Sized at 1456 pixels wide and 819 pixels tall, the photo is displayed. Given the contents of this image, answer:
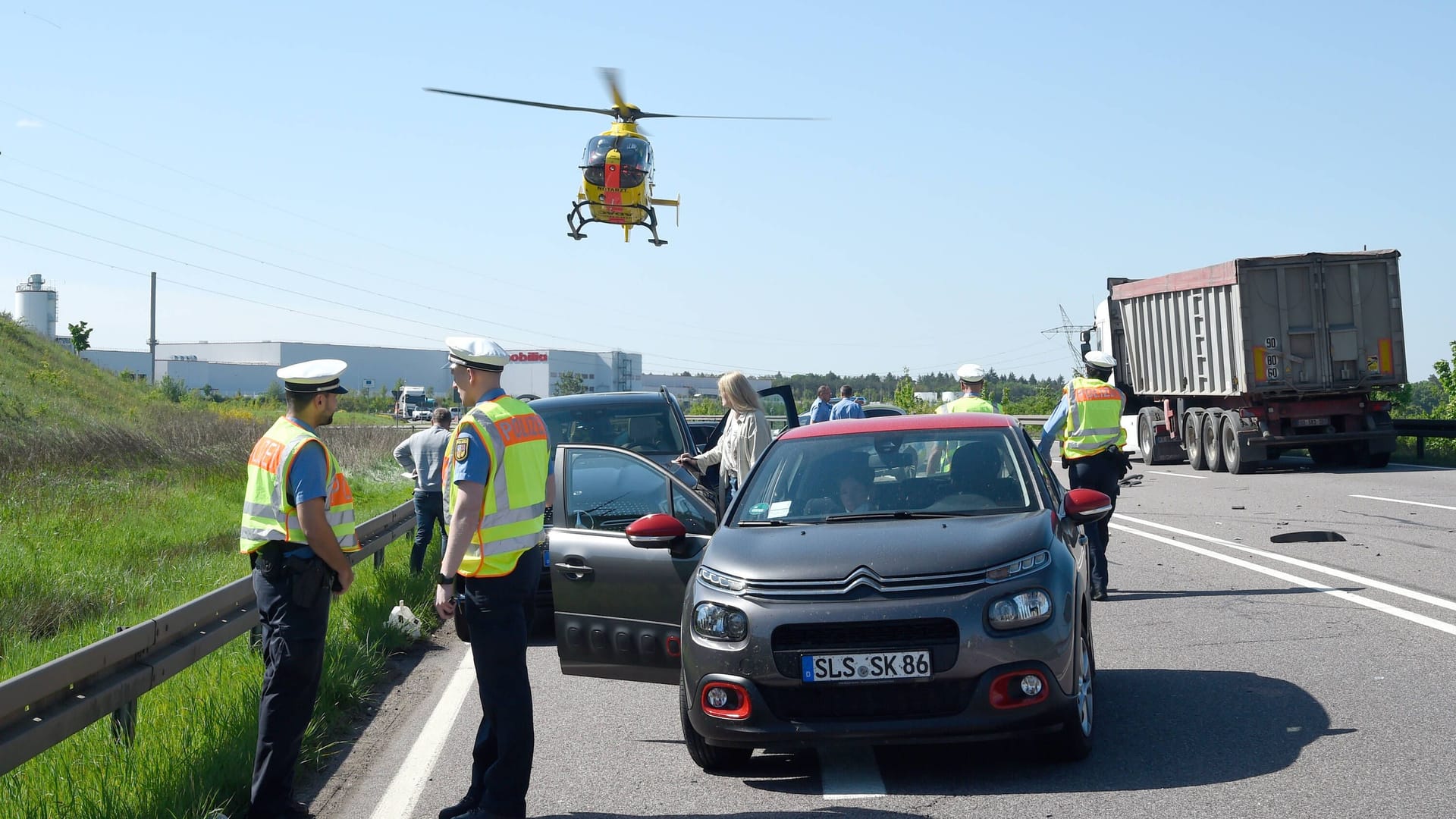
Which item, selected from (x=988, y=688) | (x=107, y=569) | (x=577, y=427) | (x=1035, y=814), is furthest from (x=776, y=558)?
(x=107, y=569)

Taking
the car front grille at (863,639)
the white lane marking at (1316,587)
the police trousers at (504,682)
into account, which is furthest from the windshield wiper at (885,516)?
the white lane marking at (1316,587)

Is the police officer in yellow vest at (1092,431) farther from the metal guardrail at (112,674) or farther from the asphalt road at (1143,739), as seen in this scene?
the metal guardrail at (112,674)

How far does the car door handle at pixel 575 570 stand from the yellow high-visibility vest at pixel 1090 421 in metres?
4.95

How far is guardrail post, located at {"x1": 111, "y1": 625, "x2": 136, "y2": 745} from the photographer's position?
5.73 metres

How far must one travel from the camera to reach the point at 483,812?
4.90m

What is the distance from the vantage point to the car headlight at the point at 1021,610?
16.9 ft

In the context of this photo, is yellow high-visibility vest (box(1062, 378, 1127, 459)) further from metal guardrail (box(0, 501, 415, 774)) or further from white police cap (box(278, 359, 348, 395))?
white police cap (box(278, 359, 348, 395))

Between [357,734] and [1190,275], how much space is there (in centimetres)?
2133

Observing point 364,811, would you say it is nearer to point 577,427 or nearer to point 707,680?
point 707,680

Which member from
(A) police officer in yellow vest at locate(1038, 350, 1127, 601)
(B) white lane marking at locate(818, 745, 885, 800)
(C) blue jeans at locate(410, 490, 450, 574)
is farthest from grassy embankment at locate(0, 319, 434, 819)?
(A) police officer in yellow vest at locate(1038, 350, 1127, 601)

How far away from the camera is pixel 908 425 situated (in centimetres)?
691

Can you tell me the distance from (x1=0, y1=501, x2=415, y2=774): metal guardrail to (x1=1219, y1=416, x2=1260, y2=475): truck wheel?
63.9 ft

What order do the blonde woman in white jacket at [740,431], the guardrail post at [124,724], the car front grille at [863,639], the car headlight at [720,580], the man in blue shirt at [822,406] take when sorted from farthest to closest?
the man in blue shirt at [822,406], the blonde woman in white jacket at [740,431], the guardrail post at [124,724], the car headlight at [720,580], the car front grille at [863,639]

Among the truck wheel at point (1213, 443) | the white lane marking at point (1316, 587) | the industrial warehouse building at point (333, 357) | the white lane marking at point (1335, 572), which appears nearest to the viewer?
the white lane marking at point (1316, 587)
